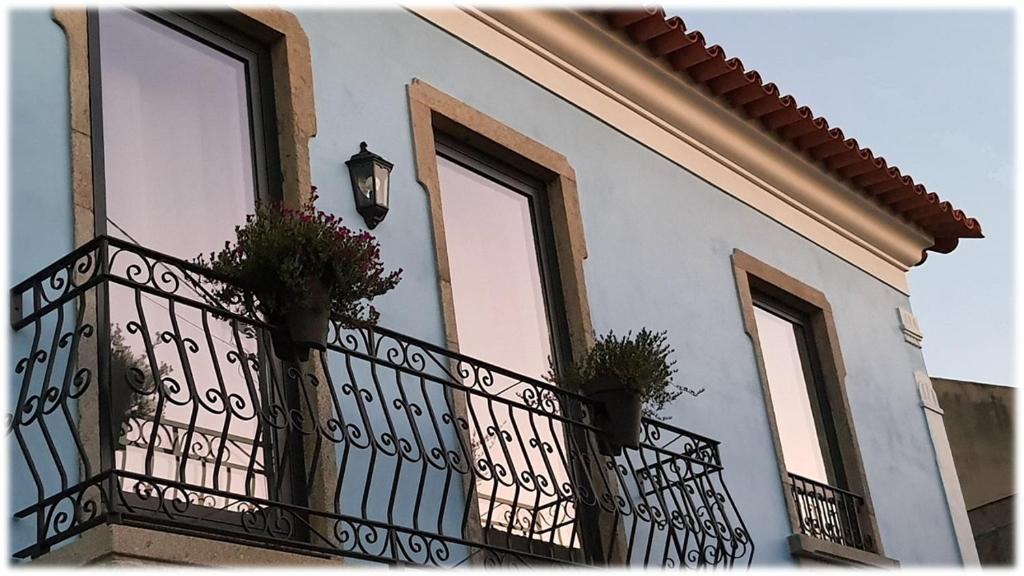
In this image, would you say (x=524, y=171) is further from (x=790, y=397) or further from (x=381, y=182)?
(x=790, y=397)

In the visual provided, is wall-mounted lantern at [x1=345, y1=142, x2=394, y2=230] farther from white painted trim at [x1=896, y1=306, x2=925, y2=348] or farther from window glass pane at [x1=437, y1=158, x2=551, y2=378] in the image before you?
white painted trim at [x1=896, y1=306, x2=925, y2=348]

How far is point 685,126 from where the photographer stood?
9.45m

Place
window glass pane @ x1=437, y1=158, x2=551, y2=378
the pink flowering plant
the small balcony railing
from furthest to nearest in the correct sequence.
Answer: the small balcony railing < window glass pane @ x1=437, y1=158, x2=551, y2=378 < the pink flowering plant

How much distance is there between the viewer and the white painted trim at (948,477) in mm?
10477

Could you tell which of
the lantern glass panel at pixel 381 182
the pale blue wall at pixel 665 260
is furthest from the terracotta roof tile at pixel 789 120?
the lantern glass panel at pixel 381 182

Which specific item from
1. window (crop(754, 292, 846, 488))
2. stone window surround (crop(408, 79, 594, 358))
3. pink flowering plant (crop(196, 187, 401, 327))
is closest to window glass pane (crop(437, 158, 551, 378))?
stone window surround (crop(408, 79, 594, 358))

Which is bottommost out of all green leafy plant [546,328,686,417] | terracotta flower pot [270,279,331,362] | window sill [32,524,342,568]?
window sill [32,524,342,568]

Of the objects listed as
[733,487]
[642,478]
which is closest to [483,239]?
[642,478]

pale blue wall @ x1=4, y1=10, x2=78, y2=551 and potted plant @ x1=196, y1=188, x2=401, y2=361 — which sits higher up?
pale blue wall @ x1=4, y1=10, x2=78, y2=551

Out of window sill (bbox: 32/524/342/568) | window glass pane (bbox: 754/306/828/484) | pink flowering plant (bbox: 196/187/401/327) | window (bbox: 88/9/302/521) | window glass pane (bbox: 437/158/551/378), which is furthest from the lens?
window glass pane (bbox: 754/306/828/484)

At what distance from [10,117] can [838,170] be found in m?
6.56

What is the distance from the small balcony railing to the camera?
9.01 m

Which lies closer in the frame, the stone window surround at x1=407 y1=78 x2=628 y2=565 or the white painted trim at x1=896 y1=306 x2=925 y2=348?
the stone window surround at x1=407 y1=78 x2=628 y2=565

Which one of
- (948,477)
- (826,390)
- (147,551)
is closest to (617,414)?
(147,551)
